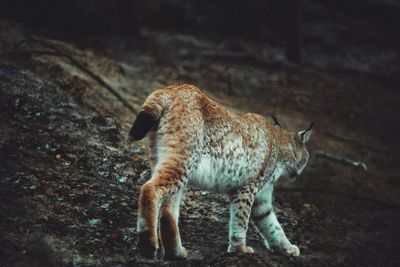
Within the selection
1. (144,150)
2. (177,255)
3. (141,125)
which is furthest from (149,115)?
(144,150)

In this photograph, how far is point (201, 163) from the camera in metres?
5.50

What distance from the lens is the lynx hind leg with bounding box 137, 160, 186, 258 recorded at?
186 inches

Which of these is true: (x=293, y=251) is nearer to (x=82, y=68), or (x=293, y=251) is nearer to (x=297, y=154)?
(x=297, y=154)

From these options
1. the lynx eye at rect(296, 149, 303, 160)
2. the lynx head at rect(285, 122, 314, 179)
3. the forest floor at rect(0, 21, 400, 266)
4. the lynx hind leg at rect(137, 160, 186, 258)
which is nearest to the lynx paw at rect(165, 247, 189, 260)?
the forest floor at rect(0, 21, 400, 266)

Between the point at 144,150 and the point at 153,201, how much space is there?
3695mm

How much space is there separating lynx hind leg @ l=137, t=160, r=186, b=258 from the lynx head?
261 cm

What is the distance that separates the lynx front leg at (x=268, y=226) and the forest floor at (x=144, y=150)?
0.21 meters

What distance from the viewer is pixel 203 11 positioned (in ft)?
52.6

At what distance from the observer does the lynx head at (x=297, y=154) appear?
743 cm

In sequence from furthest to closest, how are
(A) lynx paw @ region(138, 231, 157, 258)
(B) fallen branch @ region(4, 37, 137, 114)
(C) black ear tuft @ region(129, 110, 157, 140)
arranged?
(B) fallen branch @ region(4, 37, 137, 114), (C) black ear tuft @ region(129, 110, 157, 140), (A) lynx paw @ region(138, 231, 157, 258)

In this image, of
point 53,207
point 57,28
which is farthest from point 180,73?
point 53,207

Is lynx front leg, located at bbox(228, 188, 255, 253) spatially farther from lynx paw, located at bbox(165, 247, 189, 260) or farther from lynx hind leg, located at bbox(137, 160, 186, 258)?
lynx hind leg, located at bbox(137, 160, 186, 258)

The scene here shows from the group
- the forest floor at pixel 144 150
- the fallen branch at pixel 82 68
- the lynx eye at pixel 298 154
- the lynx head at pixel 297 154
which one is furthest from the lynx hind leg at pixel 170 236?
the fallen branch at pixel 82 68

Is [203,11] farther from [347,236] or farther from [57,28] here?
[347,236]
